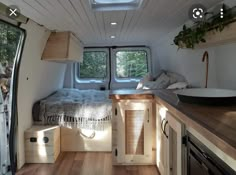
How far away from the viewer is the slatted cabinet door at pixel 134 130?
3012mm

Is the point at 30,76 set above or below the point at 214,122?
above

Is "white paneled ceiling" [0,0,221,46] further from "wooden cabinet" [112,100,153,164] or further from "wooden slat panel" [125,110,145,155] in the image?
"wooden slat panel" [125,110,145,155]

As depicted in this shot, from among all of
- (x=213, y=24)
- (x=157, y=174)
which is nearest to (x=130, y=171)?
(x=157, y=174)

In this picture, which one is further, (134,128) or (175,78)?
(175,78)

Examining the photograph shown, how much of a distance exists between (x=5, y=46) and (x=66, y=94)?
2.25 metres

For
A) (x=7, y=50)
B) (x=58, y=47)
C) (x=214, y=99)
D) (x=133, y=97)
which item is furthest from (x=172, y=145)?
(x=58, y=47)

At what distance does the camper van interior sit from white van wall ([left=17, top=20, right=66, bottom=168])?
0.01 m

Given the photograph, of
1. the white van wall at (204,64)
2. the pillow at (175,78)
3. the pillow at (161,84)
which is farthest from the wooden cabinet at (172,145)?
the pillow at (161,84)

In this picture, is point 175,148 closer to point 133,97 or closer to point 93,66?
point 133,97

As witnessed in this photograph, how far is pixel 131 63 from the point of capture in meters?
6.27

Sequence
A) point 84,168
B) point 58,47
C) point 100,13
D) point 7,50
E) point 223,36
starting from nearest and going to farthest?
point 223,36
point 100,13
point 7,50
point 84,168
point 58,47

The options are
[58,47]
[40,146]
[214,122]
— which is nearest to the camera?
[214,122]

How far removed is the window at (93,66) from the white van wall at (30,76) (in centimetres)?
196

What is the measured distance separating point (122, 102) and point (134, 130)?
36cm
